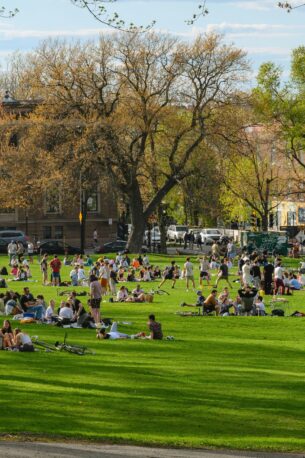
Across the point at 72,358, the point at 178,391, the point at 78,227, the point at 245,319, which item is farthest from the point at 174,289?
the point at 78,227

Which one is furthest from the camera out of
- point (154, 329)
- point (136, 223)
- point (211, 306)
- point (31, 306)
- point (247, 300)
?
point (136, 223)

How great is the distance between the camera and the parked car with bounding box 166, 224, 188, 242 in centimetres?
10155

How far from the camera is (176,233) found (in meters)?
102

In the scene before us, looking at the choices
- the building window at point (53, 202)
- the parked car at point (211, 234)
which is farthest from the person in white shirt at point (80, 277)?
the parked car at point (211, 234)

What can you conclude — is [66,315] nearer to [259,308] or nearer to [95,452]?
[259,308]

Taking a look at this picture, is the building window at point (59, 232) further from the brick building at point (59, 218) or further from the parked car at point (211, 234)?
the parked car at point (211, 234)

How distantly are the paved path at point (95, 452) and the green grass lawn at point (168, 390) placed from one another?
1.92 ft

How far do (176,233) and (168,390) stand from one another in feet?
255

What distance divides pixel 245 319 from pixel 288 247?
128ft

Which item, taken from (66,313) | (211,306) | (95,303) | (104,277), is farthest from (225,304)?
(104,277)

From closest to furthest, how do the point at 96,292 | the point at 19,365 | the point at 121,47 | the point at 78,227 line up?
the point at 19,365 < the point at 96,292 < the point at 121,47 < the point at 78,227

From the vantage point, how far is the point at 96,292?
37625mm

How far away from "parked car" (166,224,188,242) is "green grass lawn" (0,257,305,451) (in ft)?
211

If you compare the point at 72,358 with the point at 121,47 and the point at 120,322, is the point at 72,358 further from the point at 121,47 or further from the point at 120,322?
the point at 121,47
